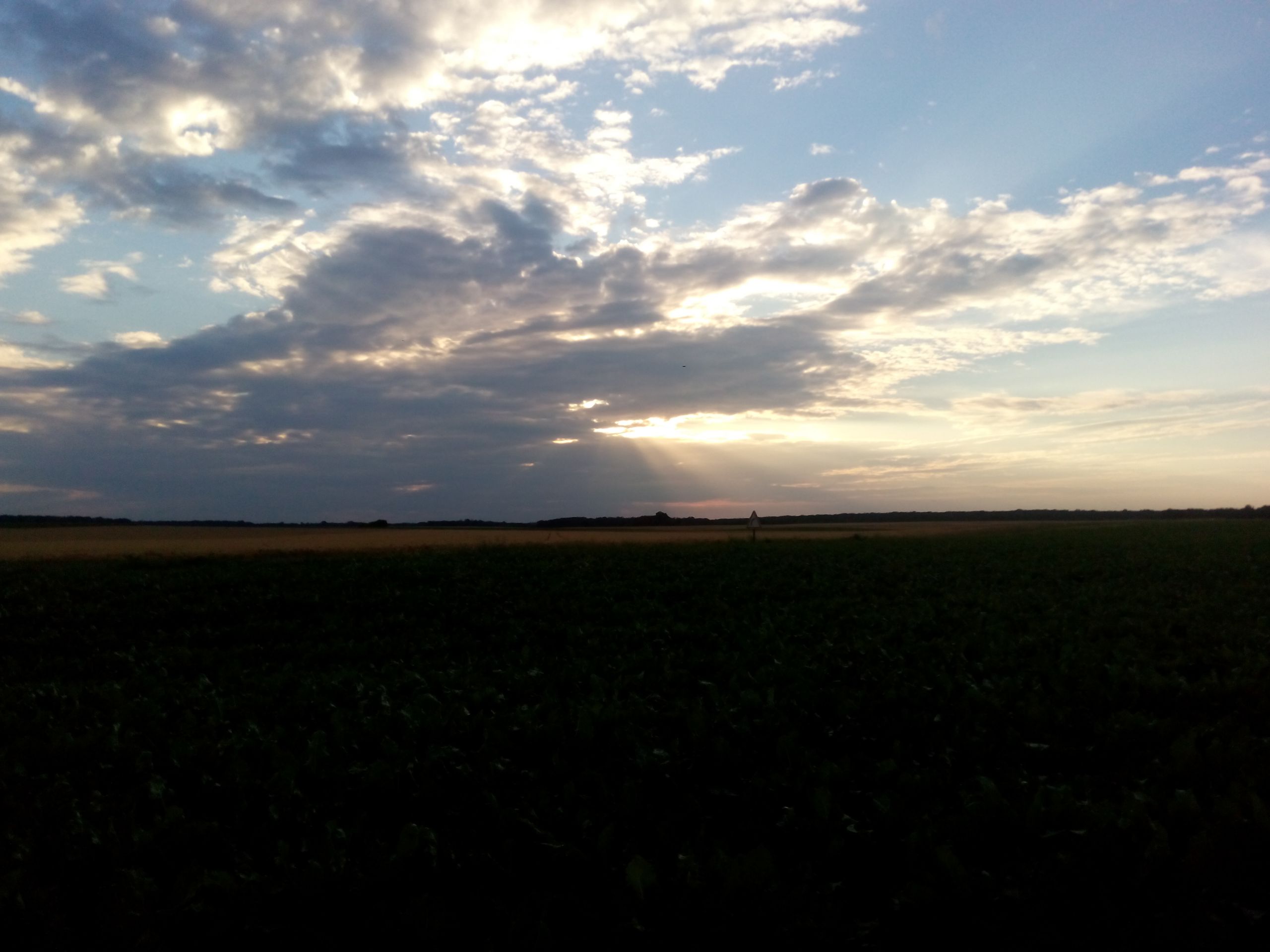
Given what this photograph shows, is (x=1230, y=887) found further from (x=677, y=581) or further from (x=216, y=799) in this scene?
(x=677, y=581)

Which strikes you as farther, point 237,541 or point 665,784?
point 237,541

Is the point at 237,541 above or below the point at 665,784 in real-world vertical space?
above

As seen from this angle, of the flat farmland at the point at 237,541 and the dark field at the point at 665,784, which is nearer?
the dark field at the point at 665,784

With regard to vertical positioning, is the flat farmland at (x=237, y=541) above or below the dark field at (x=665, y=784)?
above

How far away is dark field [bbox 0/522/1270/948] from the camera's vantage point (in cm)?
438

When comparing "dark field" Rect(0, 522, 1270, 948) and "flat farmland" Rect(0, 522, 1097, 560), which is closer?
"dark field" Rect(0, 522, 1270, 948)

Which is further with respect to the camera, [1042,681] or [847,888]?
[1042,681]

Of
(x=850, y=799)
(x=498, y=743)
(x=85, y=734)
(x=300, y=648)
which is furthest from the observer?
(x=300, y=648)

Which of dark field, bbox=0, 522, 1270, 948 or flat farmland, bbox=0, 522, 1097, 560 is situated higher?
flat farmland, bbox=0, 522, 1097, 560

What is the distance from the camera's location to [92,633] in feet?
54.4

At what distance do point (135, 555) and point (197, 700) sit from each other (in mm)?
29150

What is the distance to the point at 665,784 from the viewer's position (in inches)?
251

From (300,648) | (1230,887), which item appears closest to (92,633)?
(300,648)

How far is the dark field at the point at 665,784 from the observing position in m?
4.38
